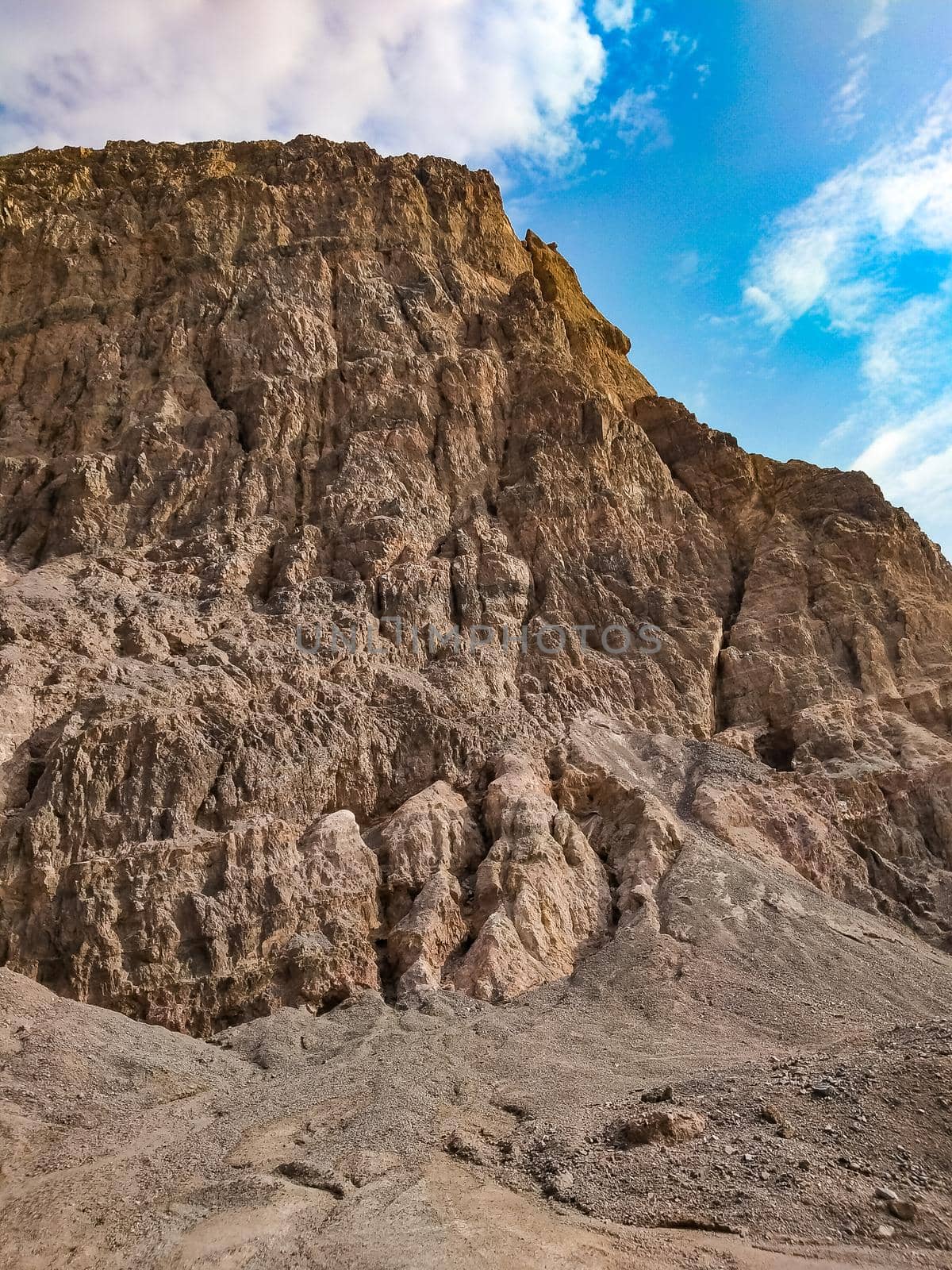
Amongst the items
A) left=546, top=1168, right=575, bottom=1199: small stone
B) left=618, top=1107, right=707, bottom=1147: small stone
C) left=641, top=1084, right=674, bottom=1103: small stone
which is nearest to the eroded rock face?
left=641, top=1084, right=674, bottom=1103: small stone

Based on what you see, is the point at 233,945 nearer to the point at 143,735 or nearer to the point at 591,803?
the point at 143,735

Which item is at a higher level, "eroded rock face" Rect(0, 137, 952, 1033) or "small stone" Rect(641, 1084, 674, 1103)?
"eroded rock face" Rect(0, 137, 952, 1033)

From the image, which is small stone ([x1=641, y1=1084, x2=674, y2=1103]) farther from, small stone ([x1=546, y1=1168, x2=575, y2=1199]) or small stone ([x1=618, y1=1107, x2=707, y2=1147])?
small stone ([x1=546, y1=1168, x2=575, y2=1199])

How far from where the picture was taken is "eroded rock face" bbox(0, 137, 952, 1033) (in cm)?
2133

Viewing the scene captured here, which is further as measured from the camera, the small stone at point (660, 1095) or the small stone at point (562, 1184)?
Answer: the small stone at point (660, 1095)

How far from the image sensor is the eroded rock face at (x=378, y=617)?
21.3m

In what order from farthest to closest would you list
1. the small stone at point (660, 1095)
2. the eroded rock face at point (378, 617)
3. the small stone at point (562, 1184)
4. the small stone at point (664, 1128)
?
1. the eroded rock face at point (378, 617)
2. the small stone at point (660, 1095)
3. the small stone at point (664, 1128)
4. the small stone at point (562, 1184)

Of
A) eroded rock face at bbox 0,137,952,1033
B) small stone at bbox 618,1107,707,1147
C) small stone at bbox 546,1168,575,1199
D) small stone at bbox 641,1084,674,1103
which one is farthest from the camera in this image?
eroded rock face at bbox 0,137,952,1033

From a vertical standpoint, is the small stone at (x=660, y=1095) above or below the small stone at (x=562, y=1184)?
above

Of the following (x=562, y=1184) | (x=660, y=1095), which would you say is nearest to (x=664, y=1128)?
(x=660, y=1095)

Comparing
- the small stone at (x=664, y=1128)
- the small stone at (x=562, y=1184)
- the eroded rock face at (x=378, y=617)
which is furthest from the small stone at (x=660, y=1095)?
the eroded rock face at (x=378, y=617)

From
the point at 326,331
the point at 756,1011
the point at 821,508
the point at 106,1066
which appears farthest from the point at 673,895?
the point at 326,331

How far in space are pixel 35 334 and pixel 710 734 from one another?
35.8 m

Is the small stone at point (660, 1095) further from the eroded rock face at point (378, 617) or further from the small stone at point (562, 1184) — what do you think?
the eroded rock face at point (378, 617)
